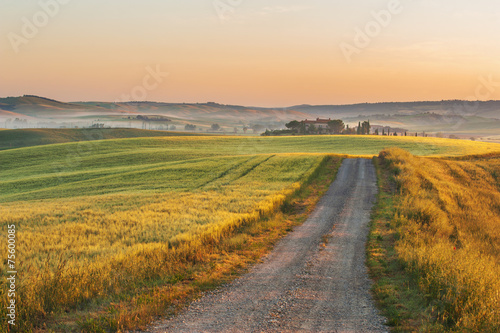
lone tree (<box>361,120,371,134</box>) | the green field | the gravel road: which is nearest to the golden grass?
the gravel road

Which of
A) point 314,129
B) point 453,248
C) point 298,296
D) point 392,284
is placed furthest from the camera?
point 314,129

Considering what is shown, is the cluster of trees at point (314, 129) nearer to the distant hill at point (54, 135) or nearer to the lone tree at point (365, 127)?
the lone tree at point (365, 127)

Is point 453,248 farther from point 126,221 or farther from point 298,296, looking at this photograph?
point 126,221

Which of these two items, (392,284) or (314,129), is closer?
(392,284)

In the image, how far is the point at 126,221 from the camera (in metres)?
19.0

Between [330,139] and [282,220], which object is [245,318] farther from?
[330,139]

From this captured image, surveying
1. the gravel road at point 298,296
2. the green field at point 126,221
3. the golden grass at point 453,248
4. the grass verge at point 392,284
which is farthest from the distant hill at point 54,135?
the gravel road at point 298,296

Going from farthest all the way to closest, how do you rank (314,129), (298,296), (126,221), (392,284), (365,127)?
1. (314,129)
2. (365,127)
3. (126,221)
4. (392,284)
5. (298,296)

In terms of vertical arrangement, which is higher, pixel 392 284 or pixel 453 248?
pixel 453 248

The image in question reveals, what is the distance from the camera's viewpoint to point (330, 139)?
91125 millimetres

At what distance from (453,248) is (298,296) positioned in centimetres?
735

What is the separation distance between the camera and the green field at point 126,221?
30.5 feet

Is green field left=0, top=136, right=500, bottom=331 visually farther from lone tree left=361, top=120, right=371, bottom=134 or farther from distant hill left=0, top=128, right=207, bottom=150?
lone tree left=361, top=120, right=371, bottom=134

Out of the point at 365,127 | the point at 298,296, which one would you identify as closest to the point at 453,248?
the point at 298,296
